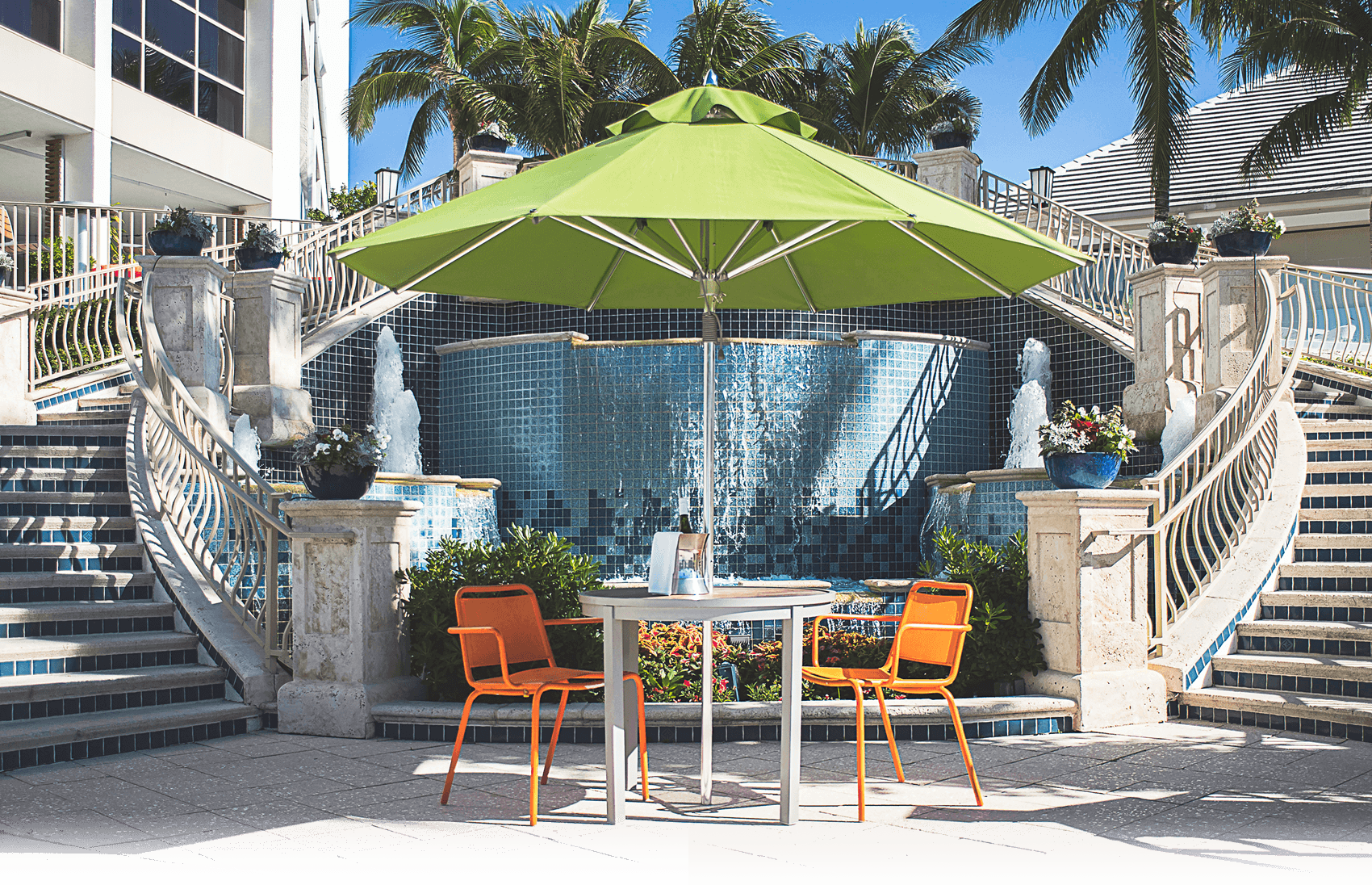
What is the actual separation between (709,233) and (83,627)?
15.6 feet

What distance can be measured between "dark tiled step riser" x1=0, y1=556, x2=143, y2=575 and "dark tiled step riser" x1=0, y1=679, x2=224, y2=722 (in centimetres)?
147

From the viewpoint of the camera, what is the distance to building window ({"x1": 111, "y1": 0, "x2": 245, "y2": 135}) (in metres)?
20.5

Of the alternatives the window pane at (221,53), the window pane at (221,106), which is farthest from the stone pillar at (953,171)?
the window pane at (221,53)

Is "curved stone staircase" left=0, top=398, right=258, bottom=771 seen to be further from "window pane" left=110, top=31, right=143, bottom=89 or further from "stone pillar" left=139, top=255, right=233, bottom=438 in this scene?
"window pane" left=110, top=31, right=143, bottom=89

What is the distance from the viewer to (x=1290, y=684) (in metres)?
6.95

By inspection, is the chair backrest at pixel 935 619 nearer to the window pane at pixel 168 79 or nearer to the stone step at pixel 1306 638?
the stone step at pixel 1306 638

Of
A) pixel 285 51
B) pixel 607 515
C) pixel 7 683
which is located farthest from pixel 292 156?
pixel 7 683

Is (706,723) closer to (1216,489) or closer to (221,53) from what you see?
(1216,489)

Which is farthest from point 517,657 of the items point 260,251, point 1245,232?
point 1245,232

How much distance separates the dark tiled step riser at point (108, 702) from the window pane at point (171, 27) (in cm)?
1783

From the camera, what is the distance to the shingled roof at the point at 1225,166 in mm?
21312

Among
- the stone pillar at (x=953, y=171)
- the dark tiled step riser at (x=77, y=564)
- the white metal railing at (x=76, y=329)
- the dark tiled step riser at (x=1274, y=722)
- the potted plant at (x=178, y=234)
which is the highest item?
the stone pillar at (x=953, y=171)

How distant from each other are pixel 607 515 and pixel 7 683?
5.80 meters

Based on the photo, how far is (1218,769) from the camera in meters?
5.52
